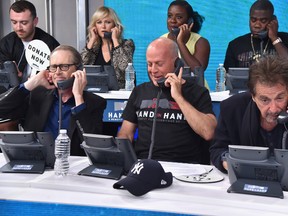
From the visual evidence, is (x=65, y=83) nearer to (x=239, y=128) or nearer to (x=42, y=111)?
(x=42, y=111)

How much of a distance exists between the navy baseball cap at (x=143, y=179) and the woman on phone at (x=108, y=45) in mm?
2359

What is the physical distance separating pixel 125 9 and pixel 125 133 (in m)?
3.26

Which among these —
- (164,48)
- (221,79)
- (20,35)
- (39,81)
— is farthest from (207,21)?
(39,81)

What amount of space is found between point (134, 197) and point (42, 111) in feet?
3.57

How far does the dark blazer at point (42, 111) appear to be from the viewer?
2.46m

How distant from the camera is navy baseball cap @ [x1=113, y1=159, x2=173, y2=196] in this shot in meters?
1.63

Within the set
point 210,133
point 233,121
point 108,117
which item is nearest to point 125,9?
point 108,117

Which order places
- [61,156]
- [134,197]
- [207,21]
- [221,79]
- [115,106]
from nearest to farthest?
[134,197] → [61,156] → [115,106] → [221,79] → [207,21]

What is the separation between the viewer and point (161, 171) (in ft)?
5.61

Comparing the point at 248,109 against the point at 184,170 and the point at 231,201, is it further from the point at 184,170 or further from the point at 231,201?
the point at 231,201

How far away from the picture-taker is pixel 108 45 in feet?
13.3

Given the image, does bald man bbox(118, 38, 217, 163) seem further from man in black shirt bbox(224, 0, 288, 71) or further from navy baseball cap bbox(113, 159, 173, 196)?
man in black shirt bbox(224, 0, 288, 71)

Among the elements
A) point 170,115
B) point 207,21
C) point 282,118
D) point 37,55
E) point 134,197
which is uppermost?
point 207,21

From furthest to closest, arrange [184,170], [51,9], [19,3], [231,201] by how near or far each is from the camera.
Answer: [51,9] → [19,3] → [184,170] → [231,201]
